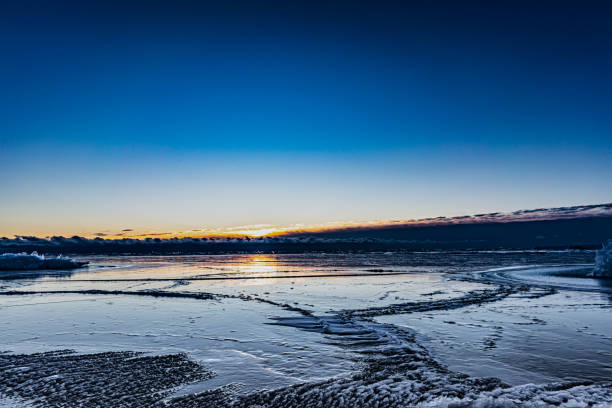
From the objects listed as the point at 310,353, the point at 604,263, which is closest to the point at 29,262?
the point at 310,353

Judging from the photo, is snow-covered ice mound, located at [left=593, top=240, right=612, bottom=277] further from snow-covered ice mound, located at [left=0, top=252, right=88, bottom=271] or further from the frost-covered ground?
snow-covered ice mound, located at [left=0, top=252, right=88, bottom=271]

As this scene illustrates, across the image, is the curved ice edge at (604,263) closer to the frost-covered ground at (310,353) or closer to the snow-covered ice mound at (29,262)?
the frost-covered ground at (310,353)

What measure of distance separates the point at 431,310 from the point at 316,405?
812 cm

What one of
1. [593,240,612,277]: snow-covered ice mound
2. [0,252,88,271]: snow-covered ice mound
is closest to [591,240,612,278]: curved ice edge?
[593,240,612,277]: snow-covered ice mound

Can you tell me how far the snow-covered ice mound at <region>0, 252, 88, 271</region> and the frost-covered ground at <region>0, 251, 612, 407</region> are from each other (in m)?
24.8

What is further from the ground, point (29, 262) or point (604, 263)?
point (29, 262)

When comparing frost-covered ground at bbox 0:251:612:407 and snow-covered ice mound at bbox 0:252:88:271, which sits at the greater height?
snow-covered ice mound at bbox 0:252:88:271

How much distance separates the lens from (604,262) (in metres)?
22.6

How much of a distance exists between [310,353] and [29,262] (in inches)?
1467

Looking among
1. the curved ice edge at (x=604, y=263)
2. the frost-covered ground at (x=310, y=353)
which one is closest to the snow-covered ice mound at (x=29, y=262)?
the frost-covered ground at (x=310, y=353)

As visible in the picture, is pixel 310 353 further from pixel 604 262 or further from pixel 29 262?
pixel 29 262

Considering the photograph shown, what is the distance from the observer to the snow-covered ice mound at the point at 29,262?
34.8 m

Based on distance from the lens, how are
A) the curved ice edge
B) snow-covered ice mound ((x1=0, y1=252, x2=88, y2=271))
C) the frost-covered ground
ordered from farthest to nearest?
snow-covered ice mound ((x1=0, y1=252, x2=88, y2=271)) → the curved ice edge → the frost-covered ground

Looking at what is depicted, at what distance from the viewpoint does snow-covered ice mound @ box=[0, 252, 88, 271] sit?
114 ft
